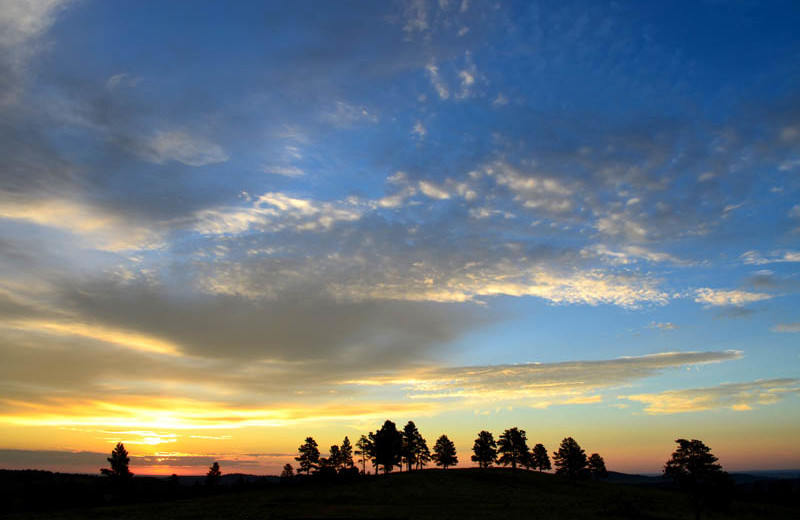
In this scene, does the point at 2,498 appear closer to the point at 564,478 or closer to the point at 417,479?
the point at 417,479

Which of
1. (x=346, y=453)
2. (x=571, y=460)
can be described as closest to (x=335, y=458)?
(x=346, y=453)

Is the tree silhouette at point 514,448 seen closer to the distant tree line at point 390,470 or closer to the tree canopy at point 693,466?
the distant tree line at point 390,470

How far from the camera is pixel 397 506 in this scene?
212ft

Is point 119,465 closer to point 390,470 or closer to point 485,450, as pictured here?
point 390,470

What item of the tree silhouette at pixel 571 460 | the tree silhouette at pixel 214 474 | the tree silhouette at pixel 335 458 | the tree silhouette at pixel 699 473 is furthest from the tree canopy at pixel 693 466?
the tree silhouette at pixel 214 474


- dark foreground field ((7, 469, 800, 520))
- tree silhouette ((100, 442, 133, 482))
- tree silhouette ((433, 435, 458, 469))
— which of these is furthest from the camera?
tree silhouette ((433, 435, 458, 469))

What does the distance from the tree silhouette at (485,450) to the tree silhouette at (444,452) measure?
11.3m

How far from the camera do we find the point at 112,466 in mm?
98000

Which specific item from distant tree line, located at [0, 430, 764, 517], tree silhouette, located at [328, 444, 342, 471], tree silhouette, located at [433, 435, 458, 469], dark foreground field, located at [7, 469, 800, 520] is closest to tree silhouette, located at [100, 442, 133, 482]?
distant tree line, located at [0, 430, 764, 517]

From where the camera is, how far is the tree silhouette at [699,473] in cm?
5816

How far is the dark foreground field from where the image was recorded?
5706 centimetres

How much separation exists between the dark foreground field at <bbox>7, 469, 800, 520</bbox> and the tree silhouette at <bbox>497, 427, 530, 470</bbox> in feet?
140

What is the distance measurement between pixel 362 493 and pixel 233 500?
70.5 ft

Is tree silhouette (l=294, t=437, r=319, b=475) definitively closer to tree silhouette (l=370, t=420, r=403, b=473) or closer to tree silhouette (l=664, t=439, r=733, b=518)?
tree silhouette (l=370, t=420, r=403, b=473)
